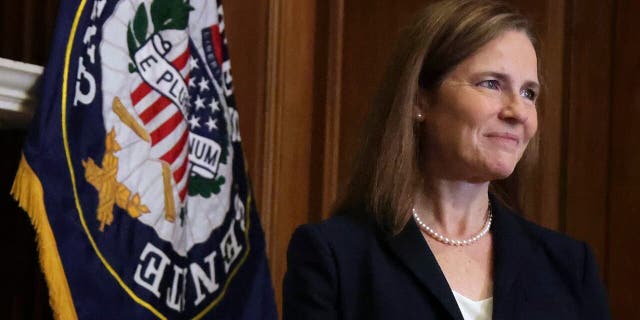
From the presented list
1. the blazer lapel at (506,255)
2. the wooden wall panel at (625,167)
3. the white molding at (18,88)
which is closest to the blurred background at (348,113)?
the wooden wall panel at (625,167)

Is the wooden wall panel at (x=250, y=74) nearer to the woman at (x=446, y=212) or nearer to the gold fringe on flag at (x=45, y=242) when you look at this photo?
the gold fringe on flag at (x=45, y=242)

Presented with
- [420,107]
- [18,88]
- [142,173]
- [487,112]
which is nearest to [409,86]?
[420,107]

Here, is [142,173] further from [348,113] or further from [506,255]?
[506,255]

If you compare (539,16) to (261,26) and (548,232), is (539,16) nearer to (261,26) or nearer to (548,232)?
(261,26)

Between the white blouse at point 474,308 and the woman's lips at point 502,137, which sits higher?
the woman's lips at point 502,137

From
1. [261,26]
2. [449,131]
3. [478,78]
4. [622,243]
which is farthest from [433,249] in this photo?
[261,26]

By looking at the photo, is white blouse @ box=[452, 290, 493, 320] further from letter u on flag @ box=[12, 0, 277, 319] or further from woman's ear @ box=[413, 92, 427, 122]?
letter u on flag @ box=[12, 0, 277, 319]

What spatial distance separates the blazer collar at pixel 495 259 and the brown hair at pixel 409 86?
0.03 metres

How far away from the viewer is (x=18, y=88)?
2479 mm

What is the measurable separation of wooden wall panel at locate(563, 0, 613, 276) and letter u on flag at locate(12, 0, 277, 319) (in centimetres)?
102

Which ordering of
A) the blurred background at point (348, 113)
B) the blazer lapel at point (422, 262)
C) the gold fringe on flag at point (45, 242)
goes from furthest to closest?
the blurred background at point (348, 113)
the gold fringe on flag at point (45, 242)
the blazer lapel at point (422, 262)

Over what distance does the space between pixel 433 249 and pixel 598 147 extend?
140cm

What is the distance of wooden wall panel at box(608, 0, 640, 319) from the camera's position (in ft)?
9.28

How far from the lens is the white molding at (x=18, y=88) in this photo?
2430 mm
